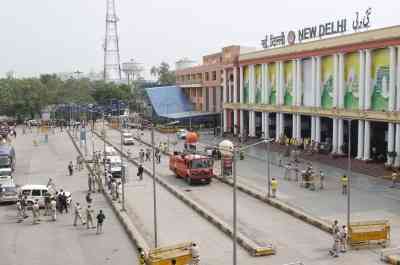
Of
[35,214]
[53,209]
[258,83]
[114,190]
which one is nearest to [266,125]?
[258,83]

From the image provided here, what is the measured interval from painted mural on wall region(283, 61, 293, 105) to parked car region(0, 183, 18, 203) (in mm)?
38591

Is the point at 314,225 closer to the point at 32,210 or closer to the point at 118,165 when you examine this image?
the point at 32,210

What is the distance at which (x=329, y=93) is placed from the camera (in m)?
55.6

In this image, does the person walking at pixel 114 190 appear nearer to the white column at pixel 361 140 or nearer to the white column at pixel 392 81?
the white column at pixel 361 140

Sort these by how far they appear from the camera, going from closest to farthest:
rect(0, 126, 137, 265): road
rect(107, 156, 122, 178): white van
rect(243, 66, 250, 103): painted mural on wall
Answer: rect(0, 126, 137, 265): road → rect(107, 156, 122, 178): white van → rect(243, 66, 250, 103): painted mural on wall

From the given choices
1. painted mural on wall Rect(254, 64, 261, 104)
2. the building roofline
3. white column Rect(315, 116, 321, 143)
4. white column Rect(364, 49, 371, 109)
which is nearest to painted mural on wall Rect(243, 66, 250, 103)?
the building roofline

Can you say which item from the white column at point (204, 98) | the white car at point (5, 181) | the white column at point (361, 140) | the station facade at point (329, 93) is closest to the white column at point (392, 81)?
the station facade at point (329, 93)

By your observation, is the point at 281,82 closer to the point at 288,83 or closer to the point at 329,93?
the point at 288,83

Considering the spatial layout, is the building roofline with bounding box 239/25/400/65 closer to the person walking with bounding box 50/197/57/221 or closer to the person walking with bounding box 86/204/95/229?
the person walking with bounding box 86/204/95/229

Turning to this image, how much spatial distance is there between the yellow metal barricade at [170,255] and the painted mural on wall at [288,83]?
44792 millimetres

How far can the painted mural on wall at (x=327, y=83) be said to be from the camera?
55.4m

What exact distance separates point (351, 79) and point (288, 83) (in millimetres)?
13340

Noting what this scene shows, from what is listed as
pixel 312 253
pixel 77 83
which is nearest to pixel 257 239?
pixel 312 253

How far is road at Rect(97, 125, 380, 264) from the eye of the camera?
22594 mm
